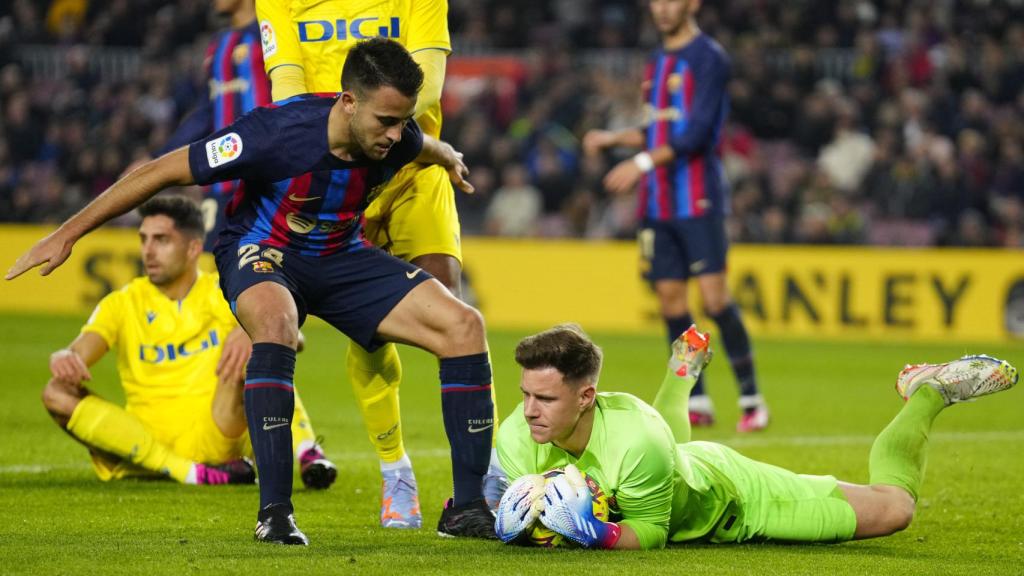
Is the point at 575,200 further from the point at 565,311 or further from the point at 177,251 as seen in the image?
the point at 177,251

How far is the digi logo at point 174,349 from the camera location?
6953 millimetres

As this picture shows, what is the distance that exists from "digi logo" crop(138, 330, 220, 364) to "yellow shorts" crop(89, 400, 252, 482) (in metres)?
0.25

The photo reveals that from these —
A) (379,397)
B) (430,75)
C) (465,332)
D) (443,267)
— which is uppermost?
(430,75)

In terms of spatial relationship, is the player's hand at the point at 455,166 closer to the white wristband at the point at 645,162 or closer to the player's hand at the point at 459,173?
the player's hand at the point at 459,173

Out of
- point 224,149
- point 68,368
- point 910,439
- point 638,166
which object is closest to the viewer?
point 224,149

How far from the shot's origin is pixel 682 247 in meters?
9.80

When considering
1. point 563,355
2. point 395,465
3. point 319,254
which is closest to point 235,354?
point 395,465

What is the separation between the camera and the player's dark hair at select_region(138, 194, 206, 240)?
6938mm

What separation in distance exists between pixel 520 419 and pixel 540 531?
0.41 m

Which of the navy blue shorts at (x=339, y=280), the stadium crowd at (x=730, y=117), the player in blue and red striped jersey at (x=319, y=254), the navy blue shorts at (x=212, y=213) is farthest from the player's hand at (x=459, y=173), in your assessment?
the stadium crowd at (x=730, y=117)

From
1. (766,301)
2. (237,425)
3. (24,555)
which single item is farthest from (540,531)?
(766,301)

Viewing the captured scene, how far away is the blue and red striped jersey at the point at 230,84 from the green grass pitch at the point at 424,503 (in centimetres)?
A: 192

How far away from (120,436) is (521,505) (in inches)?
98.7

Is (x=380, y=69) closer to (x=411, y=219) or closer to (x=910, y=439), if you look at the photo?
(x=411, y=219)
